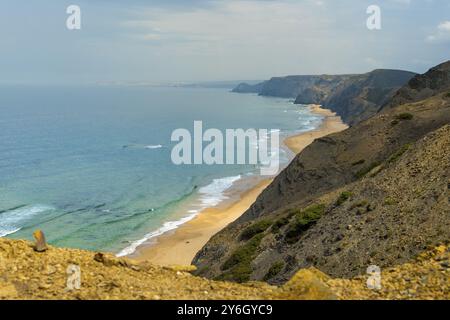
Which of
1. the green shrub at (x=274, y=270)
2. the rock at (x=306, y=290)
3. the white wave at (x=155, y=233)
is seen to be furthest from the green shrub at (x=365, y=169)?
the rock at (x=306, y=290)

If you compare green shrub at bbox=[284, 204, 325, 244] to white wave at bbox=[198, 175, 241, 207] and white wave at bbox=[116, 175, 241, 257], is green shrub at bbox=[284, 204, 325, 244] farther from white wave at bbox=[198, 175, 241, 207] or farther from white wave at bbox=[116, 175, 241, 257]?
white wave at bbox=[198, 175, 241, 207]

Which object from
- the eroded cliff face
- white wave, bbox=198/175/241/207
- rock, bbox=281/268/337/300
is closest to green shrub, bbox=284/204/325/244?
the eroded cliff face

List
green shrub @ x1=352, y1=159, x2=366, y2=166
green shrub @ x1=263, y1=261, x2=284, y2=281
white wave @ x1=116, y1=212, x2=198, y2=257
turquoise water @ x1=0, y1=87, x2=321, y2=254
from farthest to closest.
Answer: turquoise water @ x1=0, y1=87, x2=321, y2=254
white wave @ x1=116, y1=212, x2=198, y2=257
green shrub @ x1=352, y1=159, x2=366, y2=166
green shrub @ x1=263, y1=261, x2=284, y2=281

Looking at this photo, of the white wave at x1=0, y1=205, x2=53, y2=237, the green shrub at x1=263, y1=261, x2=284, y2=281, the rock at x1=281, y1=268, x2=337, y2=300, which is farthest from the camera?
the white wave at x1=0, y1=205, x2=53, y2=237

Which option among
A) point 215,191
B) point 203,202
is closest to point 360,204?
point 203,202

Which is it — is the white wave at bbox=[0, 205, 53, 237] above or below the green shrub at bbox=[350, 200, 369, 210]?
below

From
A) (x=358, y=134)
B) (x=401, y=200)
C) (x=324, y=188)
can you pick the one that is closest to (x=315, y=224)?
(x=401, y=200)

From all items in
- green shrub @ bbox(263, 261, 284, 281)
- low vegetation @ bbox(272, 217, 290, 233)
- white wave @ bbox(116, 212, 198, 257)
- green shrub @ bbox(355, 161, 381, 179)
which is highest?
green shrub @ bbox(355, 161, 381, 179)

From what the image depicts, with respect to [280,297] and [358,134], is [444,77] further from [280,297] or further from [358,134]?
[280,297]
